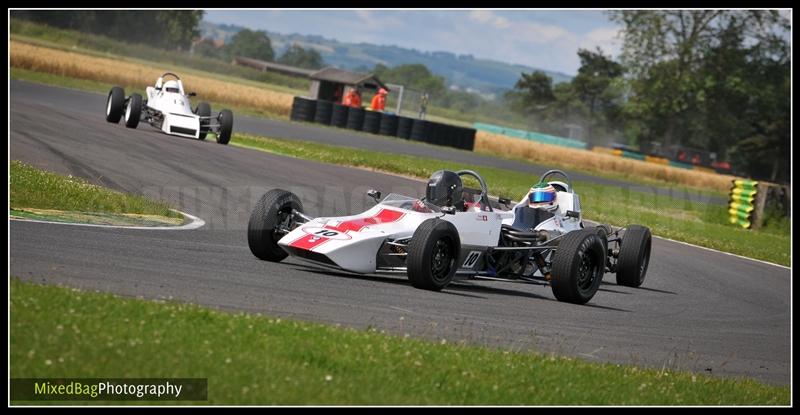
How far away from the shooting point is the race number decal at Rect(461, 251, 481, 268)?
1334 centimetres

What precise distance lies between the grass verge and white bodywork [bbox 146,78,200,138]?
463 inches

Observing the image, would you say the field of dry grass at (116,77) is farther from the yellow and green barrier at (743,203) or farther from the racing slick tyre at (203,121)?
the racing slick tyre at (203,121)

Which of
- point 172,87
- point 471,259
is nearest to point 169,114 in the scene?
point 172,87

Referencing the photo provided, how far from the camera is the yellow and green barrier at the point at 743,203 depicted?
35000 millimetres

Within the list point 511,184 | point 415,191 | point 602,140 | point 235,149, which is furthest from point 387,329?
point 602,140

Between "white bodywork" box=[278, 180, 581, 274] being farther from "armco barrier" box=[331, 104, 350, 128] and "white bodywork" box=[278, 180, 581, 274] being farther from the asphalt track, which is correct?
"armco barrier" box=[331, 104, 350, 128]

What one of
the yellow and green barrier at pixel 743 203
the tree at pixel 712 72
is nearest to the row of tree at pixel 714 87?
the tree at pixel 712 72

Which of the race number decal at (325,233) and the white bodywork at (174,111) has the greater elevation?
the race number decal at (325,233)

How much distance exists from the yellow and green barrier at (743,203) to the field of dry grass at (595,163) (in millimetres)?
18484

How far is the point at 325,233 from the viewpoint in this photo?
11984 millimetres

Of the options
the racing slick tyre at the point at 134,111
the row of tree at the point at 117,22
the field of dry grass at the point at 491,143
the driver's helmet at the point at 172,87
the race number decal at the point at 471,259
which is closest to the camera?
the race number decal at the point at 471,259

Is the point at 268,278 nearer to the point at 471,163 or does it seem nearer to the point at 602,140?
the point at 471,163

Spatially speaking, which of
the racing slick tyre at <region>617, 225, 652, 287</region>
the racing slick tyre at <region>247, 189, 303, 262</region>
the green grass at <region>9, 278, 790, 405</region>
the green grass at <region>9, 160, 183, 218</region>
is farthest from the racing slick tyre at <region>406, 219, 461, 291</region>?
the racing slick tyre at <region>617, 225, 652, 287</region>

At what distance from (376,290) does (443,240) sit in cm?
98
